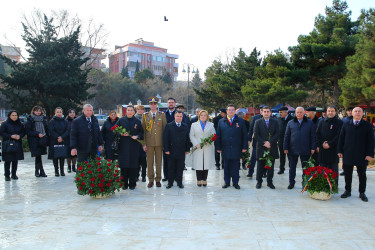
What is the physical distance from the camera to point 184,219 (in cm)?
486

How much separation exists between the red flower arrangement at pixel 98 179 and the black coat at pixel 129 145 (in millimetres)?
588

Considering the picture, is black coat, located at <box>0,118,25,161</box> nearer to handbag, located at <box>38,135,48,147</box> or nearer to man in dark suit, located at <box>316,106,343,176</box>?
handbag, located at <box>38,135,48,147</box>

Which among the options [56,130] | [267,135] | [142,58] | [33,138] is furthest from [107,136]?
[142,58]

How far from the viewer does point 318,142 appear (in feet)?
22.7

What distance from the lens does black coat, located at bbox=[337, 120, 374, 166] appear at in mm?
6012

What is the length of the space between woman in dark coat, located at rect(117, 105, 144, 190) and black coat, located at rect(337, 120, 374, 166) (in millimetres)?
4092

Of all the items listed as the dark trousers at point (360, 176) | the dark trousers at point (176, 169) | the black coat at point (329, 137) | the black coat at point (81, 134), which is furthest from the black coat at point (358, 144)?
the black coat at point (81, 134)

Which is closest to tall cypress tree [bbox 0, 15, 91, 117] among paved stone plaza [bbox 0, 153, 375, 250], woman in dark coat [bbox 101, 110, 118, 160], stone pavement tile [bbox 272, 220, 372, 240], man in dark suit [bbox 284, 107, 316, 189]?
woman in dark coat [bbox 101, 110, 118, 160]

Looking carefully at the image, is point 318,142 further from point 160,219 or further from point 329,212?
point 160,219

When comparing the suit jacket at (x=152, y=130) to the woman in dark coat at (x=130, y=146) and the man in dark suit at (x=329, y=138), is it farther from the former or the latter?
the man in dark suit at (x=329, y=138)

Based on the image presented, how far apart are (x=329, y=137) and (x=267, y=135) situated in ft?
4.14

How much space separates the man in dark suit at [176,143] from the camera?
6914mm

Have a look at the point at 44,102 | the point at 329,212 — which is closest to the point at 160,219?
the point at 329,212

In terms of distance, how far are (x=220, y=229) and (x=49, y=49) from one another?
17402 millimetres
